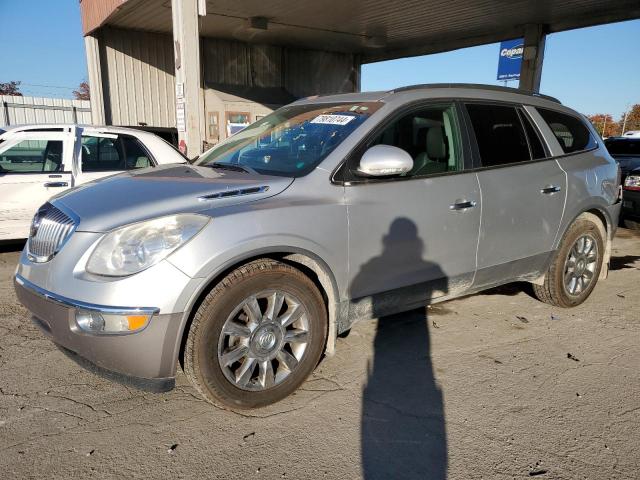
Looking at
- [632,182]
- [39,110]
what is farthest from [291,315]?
[39,110]

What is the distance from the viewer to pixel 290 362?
285cm

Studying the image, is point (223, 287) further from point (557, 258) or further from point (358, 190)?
point (557, 258)

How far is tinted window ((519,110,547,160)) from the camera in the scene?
155 inches

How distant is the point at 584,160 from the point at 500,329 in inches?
66.7

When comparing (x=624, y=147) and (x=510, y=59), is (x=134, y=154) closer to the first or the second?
(x=624, y=147)

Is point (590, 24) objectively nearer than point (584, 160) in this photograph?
No

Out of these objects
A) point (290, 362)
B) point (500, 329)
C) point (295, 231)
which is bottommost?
point (500, 329)

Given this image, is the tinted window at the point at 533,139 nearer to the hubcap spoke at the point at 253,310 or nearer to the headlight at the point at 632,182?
the hubcap spoke at the point at 253,310

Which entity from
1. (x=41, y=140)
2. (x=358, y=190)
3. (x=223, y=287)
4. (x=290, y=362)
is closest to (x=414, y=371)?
(x=290, y=362)

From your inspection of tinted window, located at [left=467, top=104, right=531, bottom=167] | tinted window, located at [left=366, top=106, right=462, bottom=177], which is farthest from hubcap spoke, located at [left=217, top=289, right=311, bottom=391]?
tinted window, located at [left=467, top=104, right=531, bottom=167]

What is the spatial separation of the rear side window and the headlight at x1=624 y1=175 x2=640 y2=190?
3231 mm

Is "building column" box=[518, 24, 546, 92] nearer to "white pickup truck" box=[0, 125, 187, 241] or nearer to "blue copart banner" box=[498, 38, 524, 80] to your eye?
"blue copart banner" box=[498, 38, 524, 80]

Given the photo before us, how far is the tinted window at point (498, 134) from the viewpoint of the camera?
142 inches

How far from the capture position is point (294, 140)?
11.0ft
